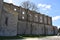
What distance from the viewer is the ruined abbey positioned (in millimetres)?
30172

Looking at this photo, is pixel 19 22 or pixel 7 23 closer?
pixel 7 23

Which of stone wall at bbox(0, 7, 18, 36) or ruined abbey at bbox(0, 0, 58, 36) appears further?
ruined abbey at bbox(0, 0, 58, 36)

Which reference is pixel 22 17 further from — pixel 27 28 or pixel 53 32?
pixel 53 32

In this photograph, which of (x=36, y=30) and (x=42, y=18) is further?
(x=42, y=18)

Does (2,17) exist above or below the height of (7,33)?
above

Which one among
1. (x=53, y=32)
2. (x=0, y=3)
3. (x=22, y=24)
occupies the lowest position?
(x=53, y=32)

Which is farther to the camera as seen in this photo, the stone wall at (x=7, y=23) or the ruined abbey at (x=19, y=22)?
the ruined abbey at (x=19, y=22)

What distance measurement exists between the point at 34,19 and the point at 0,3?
94.5 ft

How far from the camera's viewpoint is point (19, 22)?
38.8 metres

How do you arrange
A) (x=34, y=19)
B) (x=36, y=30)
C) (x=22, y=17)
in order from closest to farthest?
(x=36, y=30), (x=22, y=17), (x=34, y=19)

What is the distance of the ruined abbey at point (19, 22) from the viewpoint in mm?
30172

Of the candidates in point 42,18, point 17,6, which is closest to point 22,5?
point 17,6

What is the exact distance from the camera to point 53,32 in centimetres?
6209

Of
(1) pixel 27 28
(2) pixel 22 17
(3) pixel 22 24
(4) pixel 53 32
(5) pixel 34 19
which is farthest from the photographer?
(4) pixel 53 32
